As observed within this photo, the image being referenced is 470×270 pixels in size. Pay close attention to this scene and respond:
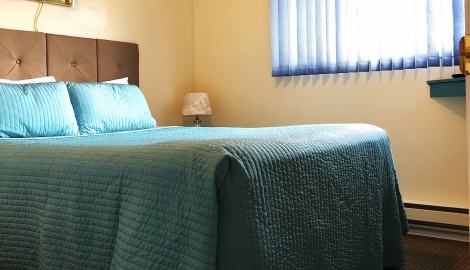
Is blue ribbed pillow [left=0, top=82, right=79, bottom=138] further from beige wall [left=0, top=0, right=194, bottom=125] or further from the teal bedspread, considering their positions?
beige wall [left=0, top=0, right=194, bottom=125]

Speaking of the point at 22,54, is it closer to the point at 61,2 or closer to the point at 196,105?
the point at 61,2

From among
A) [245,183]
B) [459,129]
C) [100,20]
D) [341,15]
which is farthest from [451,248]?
[100,20]

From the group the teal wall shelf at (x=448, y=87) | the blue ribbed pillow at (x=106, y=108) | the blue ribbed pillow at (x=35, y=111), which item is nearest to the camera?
the blue ribbed pillow at (x=35, y=111)

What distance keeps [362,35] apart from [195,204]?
7.96 ft

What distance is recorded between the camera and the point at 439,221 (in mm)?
2885

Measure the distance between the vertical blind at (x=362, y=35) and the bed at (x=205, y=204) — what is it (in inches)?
47.4

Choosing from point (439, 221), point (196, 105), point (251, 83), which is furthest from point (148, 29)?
point (439, 221)

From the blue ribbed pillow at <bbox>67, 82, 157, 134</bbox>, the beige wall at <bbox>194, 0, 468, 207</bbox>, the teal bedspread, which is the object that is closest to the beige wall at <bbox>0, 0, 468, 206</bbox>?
the beige wall at <bbox>194, 0, 468, 207</bbox>

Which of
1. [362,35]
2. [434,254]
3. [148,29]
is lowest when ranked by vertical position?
[434,254]

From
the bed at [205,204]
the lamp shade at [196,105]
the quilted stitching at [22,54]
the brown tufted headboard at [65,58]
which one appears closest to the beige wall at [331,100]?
the lamp shade at [196,105]

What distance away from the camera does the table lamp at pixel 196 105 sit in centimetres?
375

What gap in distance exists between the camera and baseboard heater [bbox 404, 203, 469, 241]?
2.81 m

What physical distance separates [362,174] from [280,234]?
0.68 meters

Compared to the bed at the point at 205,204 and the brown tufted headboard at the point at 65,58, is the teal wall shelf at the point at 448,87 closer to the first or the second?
the bed at the point at 205,204
